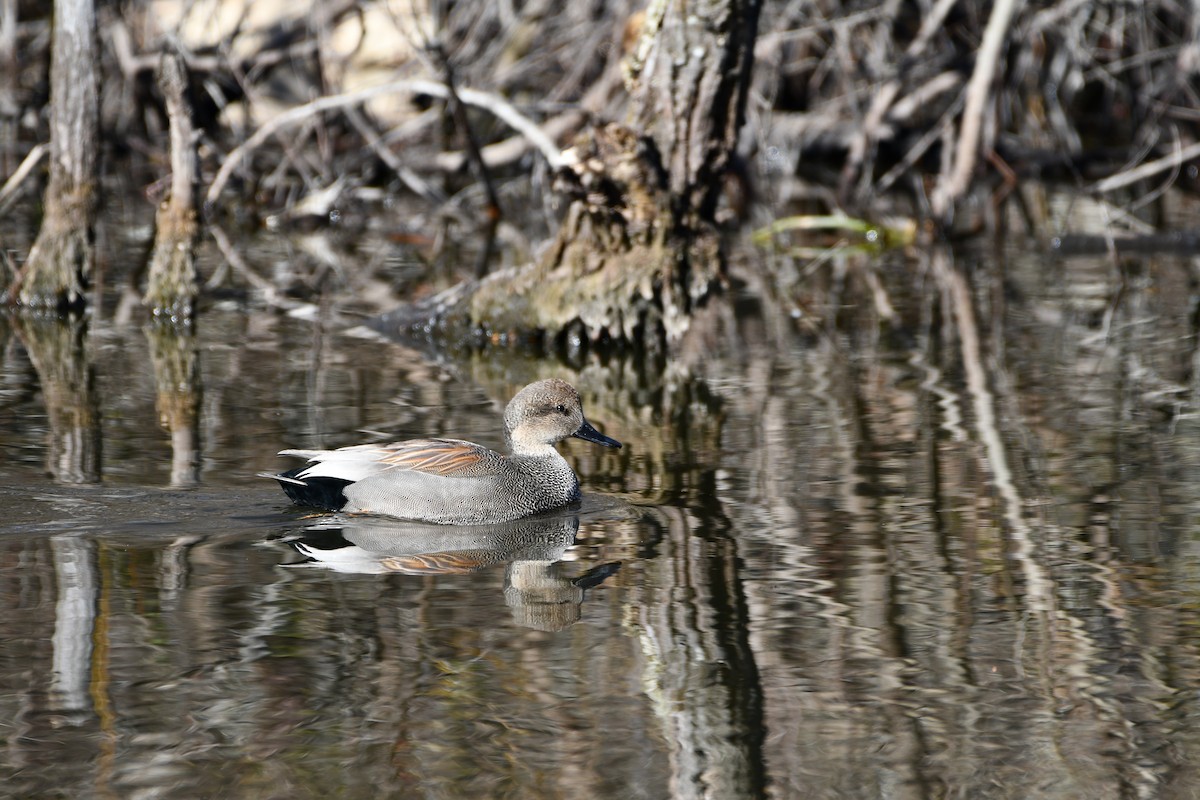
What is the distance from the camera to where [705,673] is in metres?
4.34

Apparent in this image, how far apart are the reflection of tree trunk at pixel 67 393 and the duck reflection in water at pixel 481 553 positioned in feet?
3.65

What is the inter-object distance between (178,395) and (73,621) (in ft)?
11.0

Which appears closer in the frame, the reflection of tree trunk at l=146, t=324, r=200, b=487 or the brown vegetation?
the reflection of tree trunk at l=146, t=324, r=200, b=487

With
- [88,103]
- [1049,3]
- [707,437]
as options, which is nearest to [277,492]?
[707,437]

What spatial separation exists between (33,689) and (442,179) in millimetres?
12717

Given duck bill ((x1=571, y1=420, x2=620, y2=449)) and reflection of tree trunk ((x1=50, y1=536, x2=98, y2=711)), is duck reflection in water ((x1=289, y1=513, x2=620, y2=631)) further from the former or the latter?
reflection of tree trunk ((x1=50, y1=536, x2=98, y2=711))

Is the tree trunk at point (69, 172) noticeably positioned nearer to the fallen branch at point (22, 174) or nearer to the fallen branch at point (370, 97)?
the fallen branch at point (22, 174)

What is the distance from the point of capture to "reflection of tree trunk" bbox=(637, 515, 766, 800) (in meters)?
3.80

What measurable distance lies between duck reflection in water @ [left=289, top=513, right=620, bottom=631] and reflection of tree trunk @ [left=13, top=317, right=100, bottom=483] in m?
1.11

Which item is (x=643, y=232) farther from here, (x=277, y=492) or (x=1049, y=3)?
(x=1049, y=3)

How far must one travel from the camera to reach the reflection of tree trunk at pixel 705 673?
3.80 meters

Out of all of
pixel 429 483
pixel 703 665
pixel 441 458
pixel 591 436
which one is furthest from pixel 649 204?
pixel 703 665

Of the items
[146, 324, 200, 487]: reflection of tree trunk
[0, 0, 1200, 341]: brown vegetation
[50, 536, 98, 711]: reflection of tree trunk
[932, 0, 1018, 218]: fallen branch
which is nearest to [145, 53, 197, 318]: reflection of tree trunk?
[0, 0, 1200, 341]: brown vegetation

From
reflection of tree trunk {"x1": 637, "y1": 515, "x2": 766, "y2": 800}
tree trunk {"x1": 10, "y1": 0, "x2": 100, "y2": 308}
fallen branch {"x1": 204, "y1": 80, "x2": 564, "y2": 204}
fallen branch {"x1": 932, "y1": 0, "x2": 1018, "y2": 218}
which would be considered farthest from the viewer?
fallen branch {"x1": 932, "y1": 0, "x2": 1018, "y2": 218}
